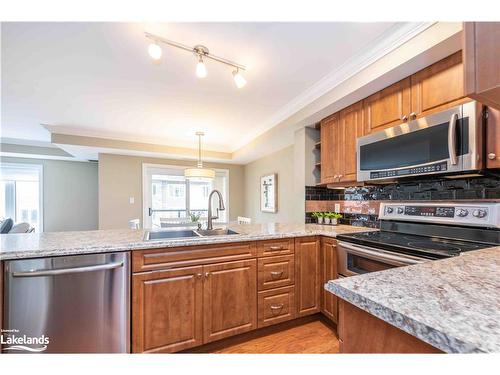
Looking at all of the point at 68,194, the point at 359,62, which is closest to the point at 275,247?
the point at 359,62

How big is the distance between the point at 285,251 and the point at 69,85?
272cm

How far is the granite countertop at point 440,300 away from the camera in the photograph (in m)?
0.42

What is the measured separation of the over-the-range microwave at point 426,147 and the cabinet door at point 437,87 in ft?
0.30

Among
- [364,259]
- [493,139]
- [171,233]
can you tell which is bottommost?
[364,259]

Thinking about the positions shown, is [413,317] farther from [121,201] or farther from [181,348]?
[121,201]

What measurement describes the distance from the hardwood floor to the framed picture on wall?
2.57 metres

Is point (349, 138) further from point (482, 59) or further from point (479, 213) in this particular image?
point (482, 59)

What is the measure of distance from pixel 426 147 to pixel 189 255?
6.06ft

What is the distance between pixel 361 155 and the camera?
6.78 ft

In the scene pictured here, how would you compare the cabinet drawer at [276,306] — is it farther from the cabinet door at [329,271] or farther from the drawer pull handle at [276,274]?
the cabinet door at [329,271]

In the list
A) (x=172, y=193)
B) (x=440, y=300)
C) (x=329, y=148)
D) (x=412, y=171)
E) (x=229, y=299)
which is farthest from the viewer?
(x=172, y=193)

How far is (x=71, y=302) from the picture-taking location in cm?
138

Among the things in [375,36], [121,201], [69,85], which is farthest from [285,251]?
[121,201]

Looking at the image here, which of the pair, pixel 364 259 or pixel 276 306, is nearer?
pixel 364 259
